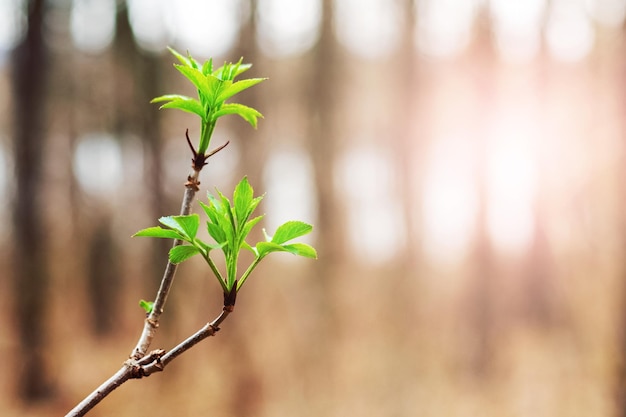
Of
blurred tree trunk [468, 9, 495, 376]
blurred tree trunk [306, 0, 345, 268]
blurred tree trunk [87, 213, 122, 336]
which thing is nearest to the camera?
blurred tree trunk [87, 213, 122, 336]

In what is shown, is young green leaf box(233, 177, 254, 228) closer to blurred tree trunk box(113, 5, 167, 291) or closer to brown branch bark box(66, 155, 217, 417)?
brown branch bark box(66, 155, 217, 417)

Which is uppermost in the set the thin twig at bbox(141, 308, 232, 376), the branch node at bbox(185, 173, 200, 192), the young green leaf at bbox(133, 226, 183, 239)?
the branch node at bbox(185, 173, 200, 192)

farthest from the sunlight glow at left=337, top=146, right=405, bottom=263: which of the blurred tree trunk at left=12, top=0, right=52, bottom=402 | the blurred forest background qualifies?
the blurred tree trunk at left=12, top=0, right=52, bottom=402

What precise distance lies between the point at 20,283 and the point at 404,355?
2.64 m

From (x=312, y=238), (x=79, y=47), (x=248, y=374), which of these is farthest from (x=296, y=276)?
(x=79, y=47)

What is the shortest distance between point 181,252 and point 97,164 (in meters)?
3.78

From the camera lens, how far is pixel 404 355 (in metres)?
3.67

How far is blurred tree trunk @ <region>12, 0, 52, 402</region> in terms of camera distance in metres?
2.87

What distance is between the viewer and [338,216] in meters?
3.87

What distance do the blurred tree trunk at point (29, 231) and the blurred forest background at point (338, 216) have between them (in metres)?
0.01

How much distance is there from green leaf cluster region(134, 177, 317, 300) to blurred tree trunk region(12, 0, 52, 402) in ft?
9.88

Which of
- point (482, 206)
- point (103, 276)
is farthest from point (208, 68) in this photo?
point (482, 206)

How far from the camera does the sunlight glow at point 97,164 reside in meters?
3.64

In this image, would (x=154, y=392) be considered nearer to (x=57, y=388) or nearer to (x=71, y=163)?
(x=57, y=388)
